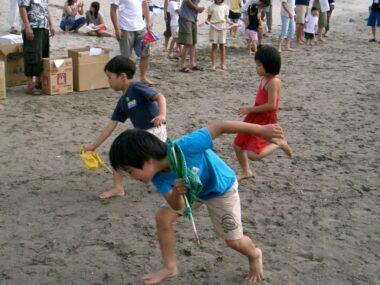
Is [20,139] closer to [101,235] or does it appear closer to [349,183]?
[101,235]

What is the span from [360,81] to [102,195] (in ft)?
21.2

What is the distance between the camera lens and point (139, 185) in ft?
17.1

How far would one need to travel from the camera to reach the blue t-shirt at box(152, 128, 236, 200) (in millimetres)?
3025

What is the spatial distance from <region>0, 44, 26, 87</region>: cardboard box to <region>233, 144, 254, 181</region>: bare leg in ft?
15.0

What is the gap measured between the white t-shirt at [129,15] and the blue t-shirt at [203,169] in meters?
5.73

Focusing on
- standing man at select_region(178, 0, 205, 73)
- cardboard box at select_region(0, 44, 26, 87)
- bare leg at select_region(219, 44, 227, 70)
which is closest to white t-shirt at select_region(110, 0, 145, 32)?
standing man at select_region(178, 0, 205, 73)

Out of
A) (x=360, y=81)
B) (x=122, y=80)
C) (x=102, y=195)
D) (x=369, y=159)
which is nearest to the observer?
(x=122, y=80)

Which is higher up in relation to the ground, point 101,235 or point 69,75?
point 69,75

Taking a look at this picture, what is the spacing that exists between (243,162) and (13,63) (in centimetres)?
470

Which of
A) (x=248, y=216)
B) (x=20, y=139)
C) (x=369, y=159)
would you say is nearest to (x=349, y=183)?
(x=369, y=159)

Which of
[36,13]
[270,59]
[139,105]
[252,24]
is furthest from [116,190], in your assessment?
[252,24]

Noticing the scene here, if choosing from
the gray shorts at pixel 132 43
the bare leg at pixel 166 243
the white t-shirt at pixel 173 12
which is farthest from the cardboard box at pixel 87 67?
the bare leg at pixel 166 243

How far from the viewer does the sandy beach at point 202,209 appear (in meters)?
3.79

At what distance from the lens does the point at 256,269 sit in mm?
3566
